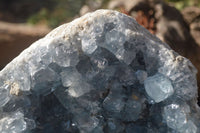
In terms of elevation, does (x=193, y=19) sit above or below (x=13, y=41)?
below

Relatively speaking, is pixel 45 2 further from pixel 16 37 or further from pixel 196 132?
pixel 196 132

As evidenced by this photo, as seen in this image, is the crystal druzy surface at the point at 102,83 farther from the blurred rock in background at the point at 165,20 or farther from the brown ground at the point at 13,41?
the brown ground at the point at 13,41

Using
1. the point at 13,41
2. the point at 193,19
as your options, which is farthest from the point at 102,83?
the point at 13,41

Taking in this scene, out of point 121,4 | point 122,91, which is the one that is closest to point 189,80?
point 122,91

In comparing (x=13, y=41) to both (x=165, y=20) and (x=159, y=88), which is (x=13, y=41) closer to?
(x=165, y=20)

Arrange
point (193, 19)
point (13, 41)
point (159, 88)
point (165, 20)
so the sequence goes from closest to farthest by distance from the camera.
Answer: point (159, 88) < point (165, 20) < point (193, 19) < point (13, 41)

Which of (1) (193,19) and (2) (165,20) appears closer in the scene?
(2) (165,20)

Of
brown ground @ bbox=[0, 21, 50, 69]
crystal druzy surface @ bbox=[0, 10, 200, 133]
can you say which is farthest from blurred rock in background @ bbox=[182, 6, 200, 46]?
crystal druzy surface @ bbox=[0, 10, 200, 133]

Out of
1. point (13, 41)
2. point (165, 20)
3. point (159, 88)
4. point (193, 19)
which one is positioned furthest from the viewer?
point (13, 41)
